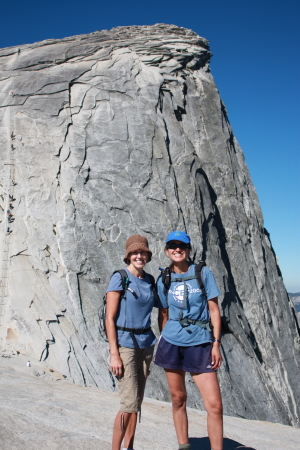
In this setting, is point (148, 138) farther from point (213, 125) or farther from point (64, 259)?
point (64, 259)

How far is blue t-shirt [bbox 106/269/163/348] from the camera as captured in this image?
3.66m

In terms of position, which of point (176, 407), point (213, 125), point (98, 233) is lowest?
point (176, 407)

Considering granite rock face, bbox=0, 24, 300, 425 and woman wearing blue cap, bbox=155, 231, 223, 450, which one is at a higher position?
granite rock face, bbox=0, 24, 300, 425

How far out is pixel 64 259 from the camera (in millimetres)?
8312

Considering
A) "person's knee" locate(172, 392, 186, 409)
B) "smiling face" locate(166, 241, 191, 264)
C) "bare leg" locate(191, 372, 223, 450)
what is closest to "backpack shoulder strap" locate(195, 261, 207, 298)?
"smiling face" locate(166, 241, 191, 264)

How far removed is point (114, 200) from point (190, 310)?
5.49m

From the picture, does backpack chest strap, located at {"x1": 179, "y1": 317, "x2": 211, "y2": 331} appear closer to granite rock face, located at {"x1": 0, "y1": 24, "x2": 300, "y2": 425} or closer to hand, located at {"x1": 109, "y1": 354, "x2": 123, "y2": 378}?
hand, located at {"x1": 109, "y1": 354, "x2": 123, "y2": 378}

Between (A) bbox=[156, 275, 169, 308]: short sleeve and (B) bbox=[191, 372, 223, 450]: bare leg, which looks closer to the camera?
(B) bbox=[191, 372, 223, 450]: bare leg

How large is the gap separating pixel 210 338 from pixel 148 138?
258 inches

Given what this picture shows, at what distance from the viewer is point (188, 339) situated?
3.68m

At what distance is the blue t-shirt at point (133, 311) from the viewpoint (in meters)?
3.66

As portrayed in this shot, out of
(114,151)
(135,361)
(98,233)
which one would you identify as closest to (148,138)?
(114,151)

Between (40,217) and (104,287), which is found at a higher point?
(40,217)

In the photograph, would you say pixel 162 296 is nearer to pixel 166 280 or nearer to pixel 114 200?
pixel 166 280
